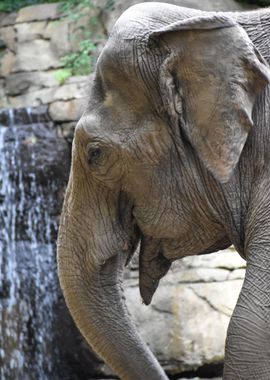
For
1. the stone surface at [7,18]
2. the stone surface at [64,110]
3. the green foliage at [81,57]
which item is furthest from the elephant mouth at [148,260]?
the stone surface at [7,18]

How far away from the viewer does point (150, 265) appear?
3064mm

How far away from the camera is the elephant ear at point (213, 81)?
104 inches

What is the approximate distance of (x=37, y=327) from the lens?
8273 mm

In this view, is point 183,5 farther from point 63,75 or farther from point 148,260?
point 148,260

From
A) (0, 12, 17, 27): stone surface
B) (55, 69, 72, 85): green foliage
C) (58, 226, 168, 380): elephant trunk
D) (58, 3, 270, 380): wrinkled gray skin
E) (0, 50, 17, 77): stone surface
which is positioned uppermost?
(58, 3, 270, 380): wrinkled gray skin

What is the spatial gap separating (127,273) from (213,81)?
4.87 meters

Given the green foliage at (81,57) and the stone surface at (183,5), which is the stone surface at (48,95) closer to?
the green foliage at (81,57)

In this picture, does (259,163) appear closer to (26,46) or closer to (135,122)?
(135,122)

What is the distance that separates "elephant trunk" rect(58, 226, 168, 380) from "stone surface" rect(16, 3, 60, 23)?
22.7 feet

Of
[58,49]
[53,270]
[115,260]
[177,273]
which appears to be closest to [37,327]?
[53,270]

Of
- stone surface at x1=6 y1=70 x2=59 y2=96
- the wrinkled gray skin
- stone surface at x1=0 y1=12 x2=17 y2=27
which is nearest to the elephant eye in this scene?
the wrinkled gray skin

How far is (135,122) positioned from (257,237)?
48 cm

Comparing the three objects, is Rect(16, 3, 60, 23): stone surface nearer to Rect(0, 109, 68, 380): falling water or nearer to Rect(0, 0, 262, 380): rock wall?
Rect(0, 0, 262, 380): rock wall

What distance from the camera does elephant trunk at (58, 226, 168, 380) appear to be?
2914 millimetres
